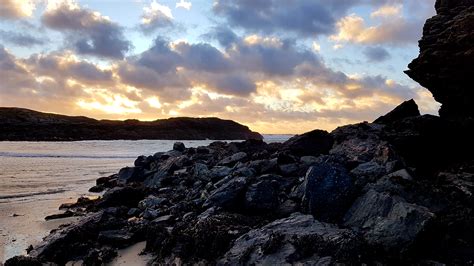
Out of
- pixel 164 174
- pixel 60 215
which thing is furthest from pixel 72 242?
pixel 164 174

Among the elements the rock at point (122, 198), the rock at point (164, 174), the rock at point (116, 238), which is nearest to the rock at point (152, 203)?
the rock at point (122, 198)

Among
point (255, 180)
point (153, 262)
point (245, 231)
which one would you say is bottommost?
point (153, 262)

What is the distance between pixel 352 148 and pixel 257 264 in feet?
36.2

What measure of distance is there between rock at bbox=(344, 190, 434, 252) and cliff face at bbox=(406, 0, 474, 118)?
11323mm

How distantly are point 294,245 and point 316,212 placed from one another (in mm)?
1773

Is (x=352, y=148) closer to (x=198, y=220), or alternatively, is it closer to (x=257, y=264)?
(x=198, y=220)

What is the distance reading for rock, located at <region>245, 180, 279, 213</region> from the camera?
10625mm

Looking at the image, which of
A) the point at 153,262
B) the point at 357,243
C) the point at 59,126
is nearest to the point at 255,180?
the point at 153,262

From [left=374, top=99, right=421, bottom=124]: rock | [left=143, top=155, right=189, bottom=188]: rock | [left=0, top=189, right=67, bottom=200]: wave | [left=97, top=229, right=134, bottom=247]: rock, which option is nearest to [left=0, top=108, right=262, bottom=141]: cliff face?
[left=0, top=189, right=67, bottom=200]: wave

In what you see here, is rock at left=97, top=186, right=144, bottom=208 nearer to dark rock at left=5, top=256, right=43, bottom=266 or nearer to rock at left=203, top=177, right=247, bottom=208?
rock at left=203, top=177, right=247, bottom=208

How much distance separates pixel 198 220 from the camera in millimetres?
10422

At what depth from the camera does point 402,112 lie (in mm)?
22047

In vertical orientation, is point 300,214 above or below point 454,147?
Result: below

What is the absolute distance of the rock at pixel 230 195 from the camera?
11083 millimetres
